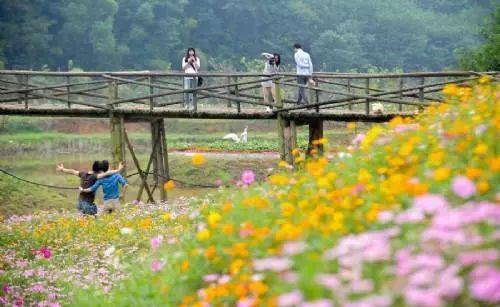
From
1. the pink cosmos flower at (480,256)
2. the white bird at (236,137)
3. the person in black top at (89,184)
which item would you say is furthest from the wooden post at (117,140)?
the white bird at (236,137)

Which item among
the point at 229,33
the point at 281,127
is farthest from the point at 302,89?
the point at 229,33

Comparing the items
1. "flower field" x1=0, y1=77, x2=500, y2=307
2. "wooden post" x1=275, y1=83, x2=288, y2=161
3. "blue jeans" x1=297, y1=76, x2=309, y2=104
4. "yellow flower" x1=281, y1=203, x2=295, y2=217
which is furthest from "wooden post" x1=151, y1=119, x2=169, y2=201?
"yellow flower" x1=281, y1=203, x2=295, y2=217

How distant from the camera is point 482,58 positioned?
31391mm

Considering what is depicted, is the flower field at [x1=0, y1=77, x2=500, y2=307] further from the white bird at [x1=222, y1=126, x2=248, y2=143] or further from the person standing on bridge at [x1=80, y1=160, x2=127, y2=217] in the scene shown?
the white bird at [x1=222, y1=126, x2=248, y2=143]

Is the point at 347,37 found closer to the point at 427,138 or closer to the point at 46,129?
the point at 46,129

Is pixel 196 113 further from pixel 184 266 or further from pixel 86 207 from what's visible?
pixel 184 266

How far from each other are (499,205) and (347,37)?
239 feet

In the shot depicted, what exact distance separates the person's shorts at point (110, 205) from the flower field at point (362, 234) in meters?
6.72

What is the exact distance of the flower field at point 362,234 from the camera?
13.8ft

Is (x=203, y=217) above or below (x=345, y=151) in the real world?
below

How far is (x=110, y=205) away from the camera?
16.5 metres

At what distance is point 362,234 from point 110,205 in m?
11.9

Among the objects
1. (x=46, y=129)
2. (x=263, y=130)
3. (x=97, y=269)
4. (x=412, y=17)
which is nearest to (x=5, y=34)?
(x=46, y=129)

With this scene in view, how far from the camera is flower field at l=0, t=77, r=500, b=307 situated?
13.8 feet
